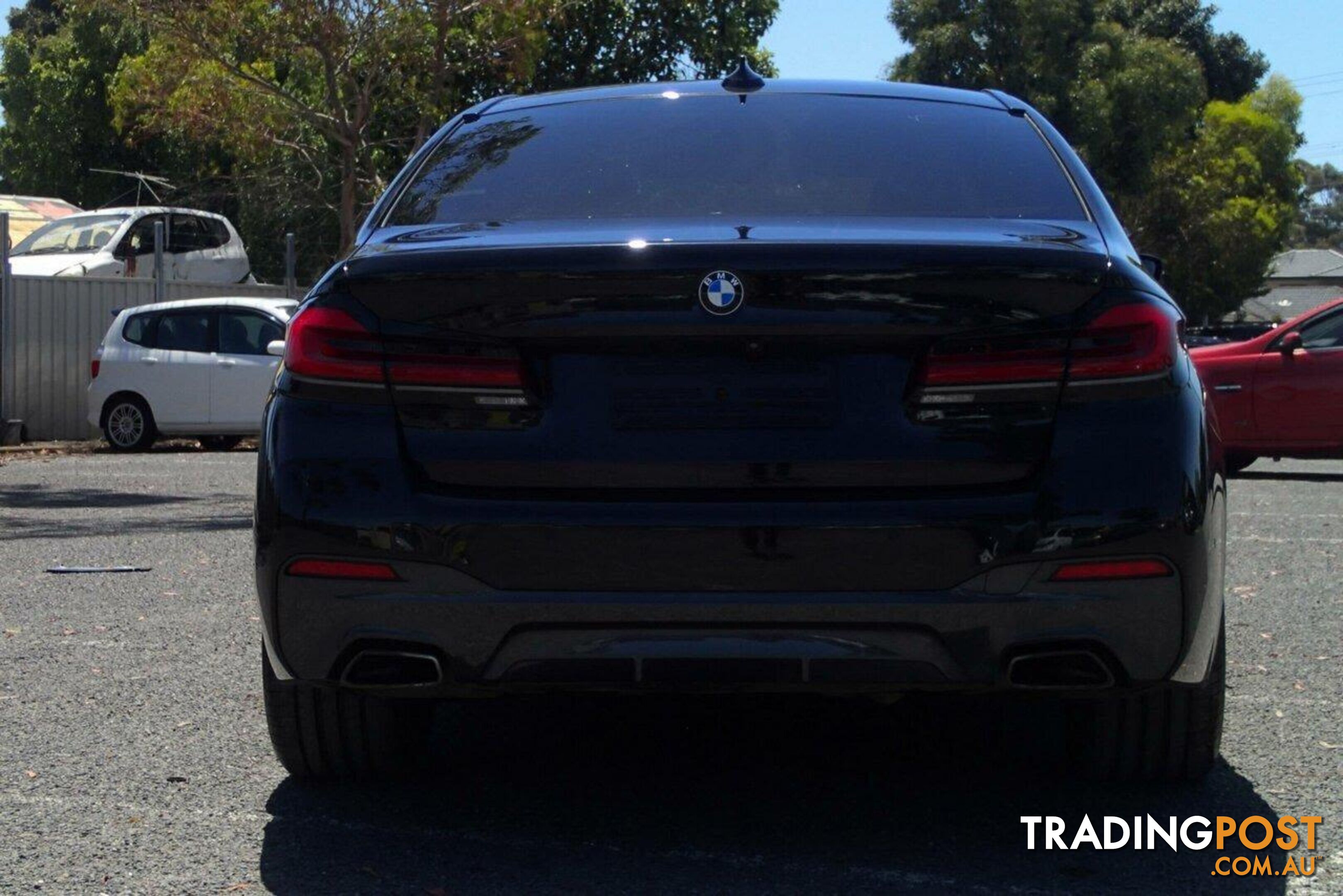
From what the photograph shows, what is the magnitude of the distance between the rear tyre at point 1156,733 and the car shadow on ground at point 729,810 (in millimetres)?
73

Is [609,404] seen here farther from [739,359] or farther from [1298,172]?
[1298,172]

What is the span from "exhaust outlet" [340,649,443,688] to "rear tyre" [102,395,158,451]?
15.3 metres

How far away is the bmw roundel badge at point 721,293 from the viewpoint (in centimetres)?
343

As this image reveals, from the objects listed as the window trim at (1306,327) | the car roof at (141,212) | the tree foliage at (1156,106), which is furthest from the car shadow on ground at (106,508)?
the tree foliage at (1156,106)

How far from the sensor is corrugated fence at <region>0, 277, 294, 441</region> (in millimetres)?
19094

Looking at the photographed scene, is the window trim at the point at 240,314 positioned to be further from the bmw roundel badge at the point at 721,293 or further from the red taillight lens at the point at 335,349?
the bmw roundel badge at the point at 721,293

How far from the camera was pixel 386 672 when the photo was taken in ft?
11.7

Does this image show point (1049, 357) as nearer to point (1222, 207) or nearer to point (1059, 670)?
point (1059, 670)

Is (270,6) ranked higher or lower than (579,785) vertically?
higher

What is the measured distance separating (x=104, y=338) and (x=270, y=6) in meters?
4.23

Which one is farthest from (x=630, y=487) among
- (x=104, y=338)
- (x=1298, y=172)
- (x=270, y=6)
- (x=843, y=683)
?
(x=1298, y=172)

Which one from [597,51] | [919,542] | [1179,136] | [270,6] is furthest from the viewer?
[1179,136]

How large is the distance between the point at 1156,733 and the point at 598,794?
49.2 inches

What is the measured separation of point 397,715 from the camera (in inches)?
167
